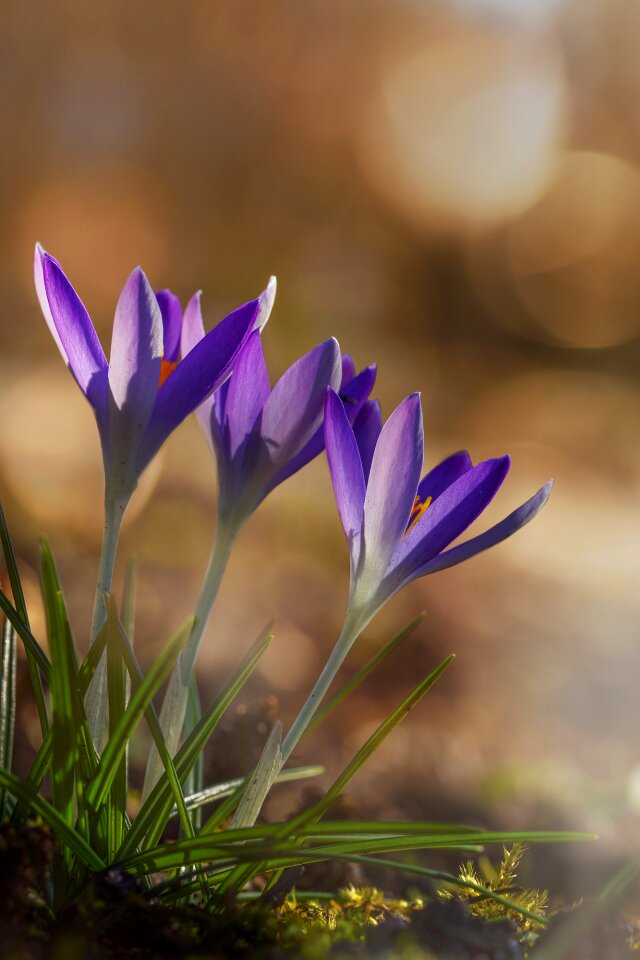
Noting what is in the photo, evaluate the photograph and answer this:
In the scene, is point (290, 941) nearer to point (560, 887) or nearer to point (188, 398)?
point (188, 398)

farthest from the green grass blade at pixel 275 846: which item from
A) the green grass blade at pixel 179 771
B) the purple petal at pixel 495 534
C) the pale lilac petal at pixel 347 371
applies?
the pale lilac petal at pixel 347 371

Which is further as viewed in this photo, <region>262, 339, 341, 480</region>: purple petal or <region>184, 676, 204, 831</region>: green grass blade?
<region>184, 676, 204, 831</region>: green grass blade

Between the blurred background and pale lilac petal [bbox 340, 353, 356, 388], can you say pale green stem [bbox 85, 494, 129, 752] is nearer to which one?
pale lilac petal [bbox 340, 353, 356, 388]

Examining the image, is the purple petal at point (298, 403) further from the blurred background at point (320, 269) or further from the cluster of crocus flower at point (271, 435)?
the blurred background at point (320, 269)

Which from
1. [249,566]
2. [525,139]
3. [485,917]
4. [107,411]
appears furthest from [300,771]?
[525,139]

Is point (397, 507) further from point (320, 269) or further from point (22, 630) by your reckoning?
point (320, 269)

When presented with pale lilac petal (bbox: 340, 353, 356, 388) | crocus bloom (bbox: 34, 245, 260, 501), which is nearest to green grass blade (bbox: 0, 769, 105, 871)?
crocus bloom (bbox: 34, 245, 260, 501)

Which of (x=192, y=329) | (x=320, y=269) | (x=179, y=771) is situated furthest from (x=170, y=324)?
(x=320, y=269)

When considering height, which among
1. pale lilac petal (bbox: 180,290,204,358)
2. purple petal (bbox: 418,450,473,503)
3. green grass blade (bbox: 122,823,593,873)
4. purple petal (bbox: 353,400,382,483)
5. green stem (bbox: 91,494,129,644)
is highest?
pale lilac petal (bbox: 180,290,204,358)
